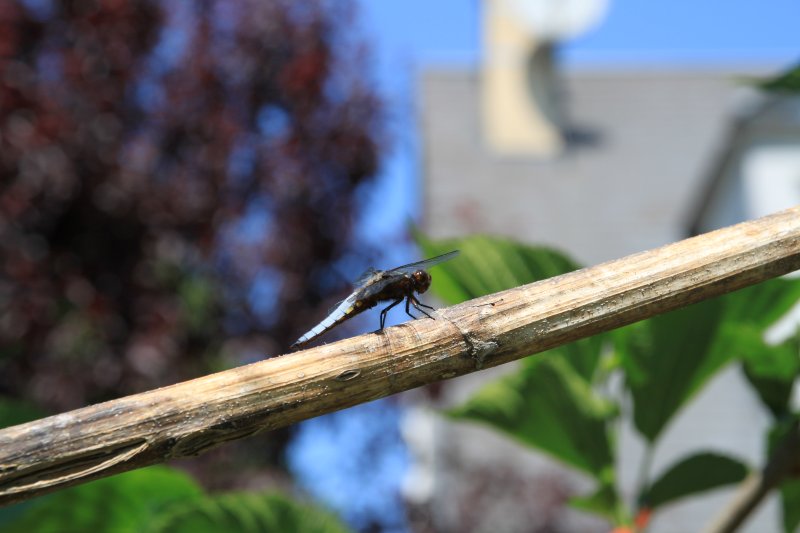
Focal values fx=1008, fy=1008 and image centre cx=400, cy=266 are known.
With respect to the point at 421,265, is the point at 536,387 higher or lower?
lower

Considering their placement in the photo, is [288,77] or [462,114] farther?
[462,114]

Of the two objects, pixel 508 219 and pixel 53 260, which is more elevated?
pixel 53 260

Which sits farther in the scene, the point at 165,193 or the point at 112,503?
the point at 165,193

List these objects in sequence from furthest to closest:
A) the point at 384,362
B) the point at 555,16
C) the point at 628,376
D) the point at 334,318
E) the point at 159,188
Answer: the point at 555,16 < the point at 159,188 < the point at 628,376 < the point at 334,318 < the point at 384,362

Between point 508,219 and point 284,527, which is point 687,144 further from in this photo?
point 284,527

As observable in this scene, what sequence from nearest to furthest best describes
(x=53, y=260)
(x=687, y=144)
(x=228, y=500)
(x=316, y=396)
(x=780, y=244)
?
(x=316, y=396) → (x=780, y=244) → (x=228, y=500) → (x=53, y=260) → (x=687, y=144)

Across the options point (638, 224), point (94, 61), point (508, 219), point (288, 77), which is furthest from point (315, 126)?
point (638, 224)

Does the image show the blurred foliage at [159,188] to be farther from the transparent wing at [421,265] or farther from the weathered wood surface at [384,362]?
the weathered wood surface at [384,362]

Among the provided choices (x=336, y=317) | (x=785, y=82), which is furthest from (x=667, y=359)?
(x=336, y=317)

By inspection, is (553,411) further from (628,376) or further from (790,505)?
(790,505)
